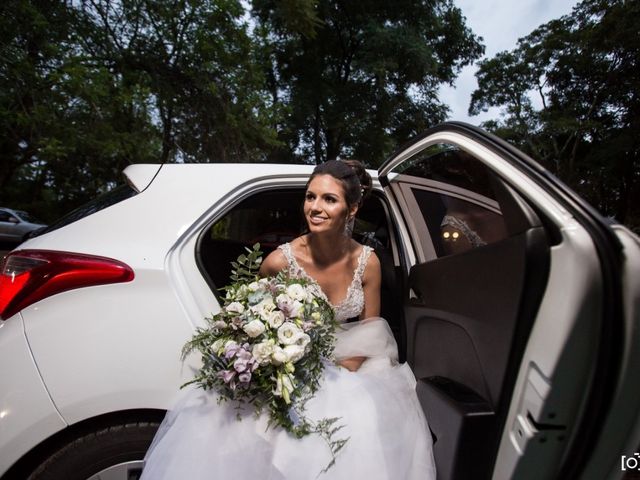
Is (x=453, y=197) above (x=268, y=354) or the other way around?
above

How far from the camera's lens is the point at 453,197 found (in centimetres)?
185

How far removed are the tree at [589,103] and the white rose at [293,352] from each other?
16514 millimetres

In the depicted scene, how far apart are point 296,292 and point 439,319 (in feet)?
1.96

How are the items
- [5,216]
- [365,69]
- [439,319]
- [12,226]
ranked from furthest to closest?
[5,216]
[12,226]
[365,69]
[439,319]

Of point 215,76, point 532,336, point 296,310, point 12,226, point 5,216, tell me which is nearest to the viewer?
point 532,336

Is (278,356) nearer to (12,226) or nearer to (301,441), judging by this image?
(301,441)

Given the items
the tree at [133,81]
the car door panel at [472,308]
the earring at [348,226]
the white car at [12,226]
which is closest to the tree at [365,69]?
the tree at [133,81]

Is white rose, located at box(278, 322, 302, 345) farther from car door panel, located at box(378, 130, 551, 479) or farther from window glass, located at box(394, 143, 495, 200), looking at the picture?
window glass, located at box(394, 143, 495, 200)

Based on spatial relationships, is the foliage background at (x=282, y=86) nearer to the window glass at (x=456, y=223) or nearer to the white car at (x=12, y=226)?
the window glass at (x=456, y=223)

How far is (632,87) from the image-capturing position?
15.5 metres

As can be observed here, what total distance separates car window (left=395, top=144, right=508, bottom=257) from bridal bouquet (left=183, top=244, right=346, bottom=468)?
0.70m

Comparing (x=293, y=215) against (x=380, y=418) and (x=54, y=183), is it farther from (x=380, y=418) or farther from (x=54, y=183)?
(x=54, y=183)

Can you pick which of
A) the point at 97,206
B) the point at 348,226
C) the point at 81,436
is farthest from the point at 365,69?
the point at 81,436

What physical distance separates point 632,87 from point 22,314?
20453 mm
